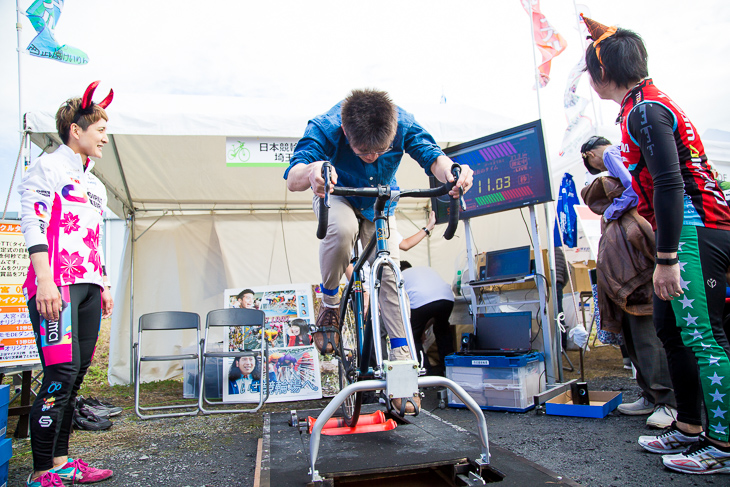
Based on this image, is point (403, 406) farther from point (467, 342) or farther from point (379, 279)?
point (467, 342)

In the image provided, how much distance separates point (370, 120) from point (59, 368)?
1871mm

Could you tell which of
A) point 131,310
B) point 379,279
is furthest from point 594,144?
point 131,310

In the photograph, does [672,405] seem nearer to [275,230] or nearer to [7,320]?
[7,320]

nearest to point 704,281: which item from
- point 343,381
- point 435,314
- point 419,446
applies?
point 419,446

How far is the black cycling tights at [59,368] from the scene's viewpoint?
2.05m

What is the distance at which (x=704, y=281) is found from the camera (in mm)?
1859

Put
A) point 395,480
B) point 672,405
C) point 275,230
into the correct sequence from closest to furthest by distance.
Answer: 1. point 395,480
2. point 672,405
3. point 275,230

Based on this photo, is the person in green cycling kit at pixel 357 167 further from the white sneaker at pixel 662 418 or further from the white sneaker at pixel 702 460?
the white sneaker at pixel 662 418

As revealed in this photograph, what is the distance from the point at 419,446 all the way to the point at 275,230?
5335 mm

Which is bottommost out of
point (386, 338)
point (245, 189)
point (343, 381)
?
point (343, 381)

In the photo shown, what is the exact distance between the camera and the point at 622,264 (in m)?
3.06

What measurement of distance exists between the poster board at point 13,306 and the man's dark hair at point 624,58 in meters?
4.27

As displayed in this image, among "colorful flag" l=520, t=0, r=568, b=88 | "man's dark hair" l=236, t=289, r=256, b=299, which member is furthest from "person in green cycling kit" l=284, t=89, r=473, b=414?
"colorful flag" l=520, t=0, r=568, b=88

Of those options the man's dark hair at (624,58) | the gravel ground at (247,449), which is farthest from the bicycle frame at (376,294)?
the man's dark hair at (624,58)
